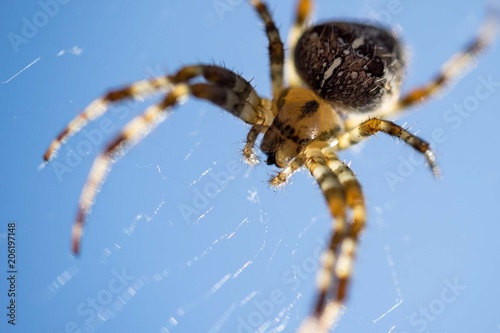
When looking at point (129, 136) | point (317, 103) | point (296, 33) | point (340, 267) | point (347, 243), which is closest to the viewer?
point (340, 267)

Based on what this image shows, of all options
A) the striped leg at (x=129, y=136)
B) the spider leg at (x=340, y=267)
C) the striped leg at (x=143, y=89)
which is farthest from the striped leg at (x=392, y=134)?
the striped leg at (x=129, y=136)

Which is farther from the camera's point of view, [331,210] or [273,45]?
[273,45]

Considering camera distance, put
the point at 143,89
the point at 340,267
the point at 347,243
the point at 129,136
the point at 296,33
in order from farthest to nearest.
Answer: the point at 296,33
the point at 143,89
the point at 129,136
the point at 347,243
the point at 340,267

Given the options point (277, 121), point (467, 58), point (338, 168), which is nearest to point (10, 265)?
point (277, 121)

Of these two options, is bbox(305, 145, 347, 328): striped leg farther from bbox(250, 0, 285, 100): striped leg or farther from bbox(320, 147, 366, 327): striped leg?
bbox(250, 0, 285, 100): striped leg

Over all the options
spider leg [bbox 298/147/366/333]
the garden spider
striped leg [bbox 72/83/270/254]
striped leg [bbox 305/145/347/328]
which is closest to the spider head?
the garden spider

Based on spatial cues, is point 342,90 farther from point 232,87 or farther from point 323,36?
point 232,87

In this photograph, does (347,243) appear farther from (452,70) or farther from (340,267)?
(452,70)

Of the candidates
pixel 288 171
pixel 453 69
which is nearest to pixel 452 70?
pixel 453 69
